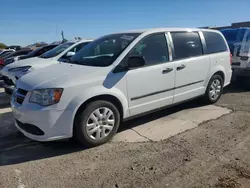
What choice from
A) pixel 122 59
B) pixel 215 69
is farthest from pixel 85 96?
pixel 215 69

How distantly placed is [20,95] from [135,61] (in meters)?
1.83

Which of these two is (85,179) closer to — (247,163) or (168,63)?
(247,163)

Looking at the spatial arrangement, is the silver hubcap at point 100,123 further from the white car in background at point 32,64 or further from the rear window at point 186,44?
the white car in background at point 32,64

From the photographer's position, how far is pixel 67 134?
354 cm

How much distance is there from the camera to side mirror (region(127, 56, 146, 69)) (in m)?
3.89

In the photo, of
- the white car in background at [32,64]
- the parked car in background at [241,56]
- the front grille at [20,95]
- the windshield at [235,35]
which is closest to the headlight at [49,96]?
the front grille at [20,95]

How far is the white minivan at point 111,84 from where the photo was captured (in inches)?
136

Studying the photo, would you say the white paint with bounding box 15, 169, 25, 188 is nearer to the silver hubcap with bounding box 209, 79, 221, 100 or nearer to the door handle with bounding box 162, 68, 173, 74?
the door handle with bounding box 162, 68, 173, 74

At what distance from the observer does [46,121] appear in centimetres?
338

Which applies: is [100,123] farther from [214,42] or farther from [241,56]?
[241,56]

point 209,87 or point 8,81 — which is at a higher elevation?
point 8,81

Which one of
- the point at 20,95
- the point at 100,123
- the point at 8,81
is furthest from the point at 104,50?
the point at 8,81

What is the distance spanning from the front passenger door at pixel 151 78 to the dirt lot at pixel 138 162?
28.0 inches

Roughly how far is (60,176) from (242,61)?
6.28 m
